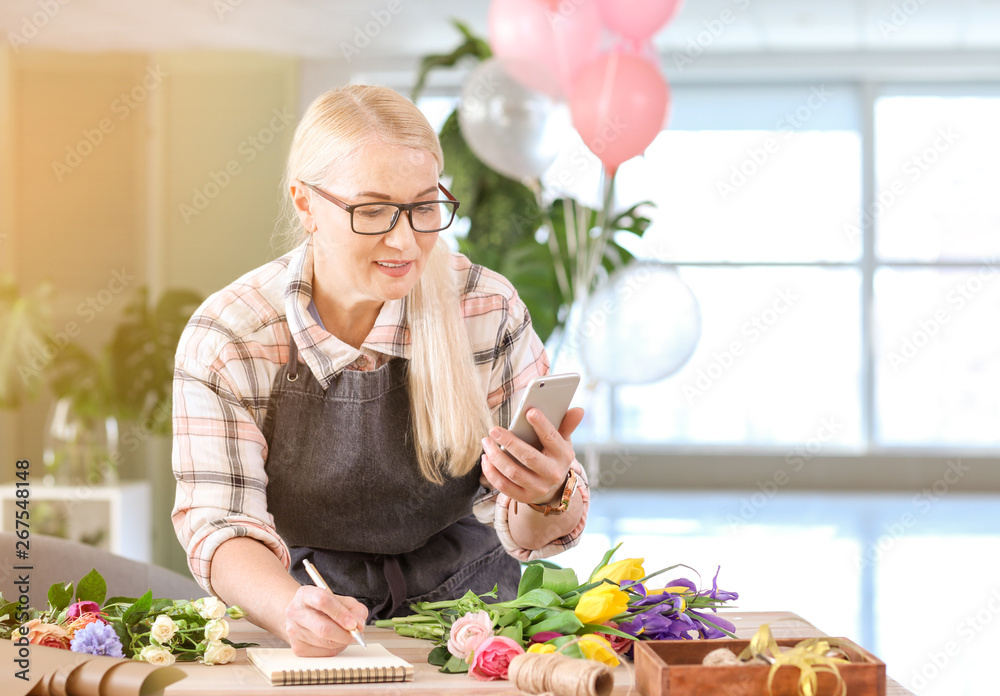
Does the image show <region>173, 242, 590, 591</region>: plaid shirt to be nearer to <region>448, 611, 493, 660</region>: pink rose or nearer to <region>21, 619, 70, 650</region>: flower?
<region>21, 619, 70, 650</region>: flower

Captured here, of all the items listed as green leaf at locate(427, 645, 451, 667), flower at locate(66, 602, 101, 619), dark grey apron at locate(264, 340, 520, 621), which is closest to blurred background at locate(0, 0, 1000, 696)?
dark grey apron at locate(264, 340, 520, 621)

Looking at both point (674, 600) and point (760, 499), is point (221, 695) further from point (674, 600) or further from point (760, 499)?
point (760, 499)

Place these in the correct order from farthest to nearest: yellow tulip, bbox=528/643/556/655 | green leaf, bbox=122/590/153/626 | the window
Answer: the window < green leaf, bbox=122/590/153/626 < yellow tulip, bbox=528/643/556/655

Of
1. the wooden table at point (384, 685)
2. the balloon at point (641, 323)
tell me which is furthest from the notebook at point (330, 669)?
the balloon at point (641, 323)

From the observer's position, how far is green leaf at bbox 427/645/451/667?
1047 millimetres

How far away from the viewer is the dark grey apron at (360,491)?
1373 millimetres

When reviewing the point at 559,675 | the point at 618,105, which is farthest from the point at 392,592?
the point at 618,105

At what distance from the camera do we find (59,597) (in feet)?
3.72

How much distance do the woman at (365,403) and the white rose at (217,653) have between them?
0.33ft

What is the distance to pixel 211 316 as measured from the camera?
134cm

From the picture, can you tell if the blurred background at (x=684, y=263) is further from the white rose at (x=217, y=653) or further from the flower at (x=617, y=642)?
the flower at (x=617, y=642)

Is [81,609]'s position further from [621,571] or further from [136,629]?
[621,571]

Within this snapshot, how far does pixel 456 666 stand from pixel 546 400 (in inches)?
12.0

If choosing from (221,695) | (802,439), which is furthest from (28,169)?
(802,439)
